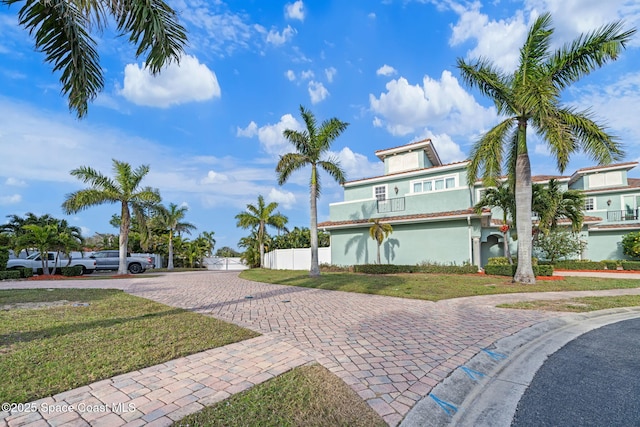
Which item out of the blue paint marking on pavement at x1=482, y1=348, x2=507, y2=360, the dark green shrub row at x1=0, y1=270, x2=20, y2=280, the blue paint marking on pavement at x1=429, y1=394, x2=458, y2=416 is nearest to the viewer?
the blue paint marking on pavement at x1=429, y1=394, x2=458, y2=416

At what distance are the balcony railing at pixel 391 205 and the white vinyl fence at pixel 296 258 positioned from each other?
190 inches

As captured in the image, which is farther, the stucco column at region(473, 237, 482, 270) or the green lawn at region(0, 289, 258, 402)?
the stucco column at region(473, 237, 482, 270)

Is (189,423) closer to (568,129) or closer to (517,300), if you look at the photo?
(517,300)

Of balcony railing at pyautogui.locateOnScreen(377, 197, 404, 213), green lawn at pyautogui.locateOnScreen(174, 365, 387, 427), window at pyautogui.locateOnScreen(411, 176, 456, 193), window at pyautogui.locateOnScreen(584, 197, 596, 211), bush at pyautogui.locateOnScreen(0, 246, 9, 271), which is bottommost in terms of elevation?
green lawn at pyautogui.locateOnScreen(174, 365, 387, 427)

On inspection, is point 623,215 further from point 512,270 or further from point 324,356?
point 324,356

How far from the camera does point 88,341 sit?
4.83 m

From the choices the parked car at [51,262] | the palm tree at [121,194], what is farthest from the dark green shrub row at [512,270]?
the parked car at [51,262]

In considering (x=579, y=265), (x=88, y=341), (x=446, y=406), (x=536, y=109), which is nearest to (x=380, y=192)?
(x=536, y=109)

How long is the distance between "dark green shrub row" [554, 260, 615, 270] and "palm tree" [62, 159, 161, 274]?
26.9 meters

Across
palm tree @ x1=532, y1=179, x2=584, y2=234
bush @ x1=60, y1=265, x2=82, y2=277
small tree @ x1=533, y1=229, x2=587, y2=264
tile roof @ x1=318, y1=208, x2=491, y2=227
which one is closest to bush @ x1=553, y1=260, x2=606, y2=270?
small tree @ x1=533, y1=229, x2=587, y2=264

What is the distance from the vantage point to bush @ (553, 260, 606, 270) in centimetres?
2159

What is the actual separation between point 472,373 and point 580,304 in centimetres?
678

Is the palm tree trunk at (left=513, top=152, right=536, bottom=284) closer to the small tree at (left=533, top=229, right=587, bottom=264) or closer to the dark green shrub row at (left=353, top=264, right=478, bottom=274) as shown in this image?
the dark green shrub row at (left=353, top=264, right=478, bottom=274)

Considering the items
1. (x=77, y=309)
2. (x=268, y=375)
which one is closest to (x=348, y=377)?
(x=268, y=375)
